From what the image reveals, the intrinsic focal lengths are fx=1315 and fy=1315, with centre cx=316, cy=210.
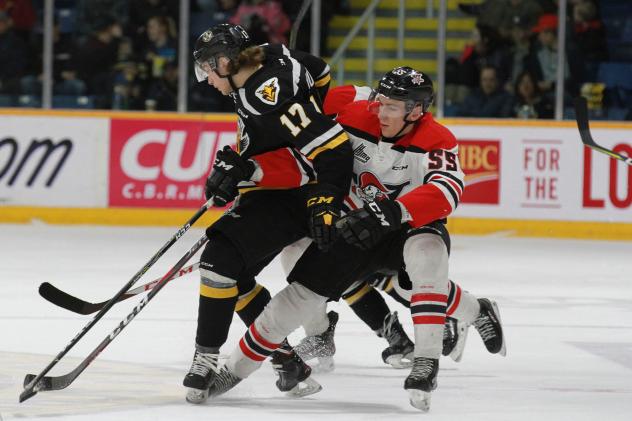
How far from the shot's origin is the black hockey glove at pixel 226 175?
11.7 ft

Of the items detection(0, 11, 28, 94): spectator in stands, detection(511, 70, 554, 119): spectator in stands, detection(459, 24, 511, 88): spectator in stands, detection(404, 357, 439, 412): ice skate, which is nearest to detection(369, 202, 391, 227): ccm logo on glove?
detection(404, 357, 439, 412): ice skate

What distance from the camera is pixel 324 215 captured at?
341 cm

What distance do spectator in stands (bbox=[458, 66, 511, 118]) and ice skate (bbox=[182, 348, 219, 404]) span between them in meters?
5.22

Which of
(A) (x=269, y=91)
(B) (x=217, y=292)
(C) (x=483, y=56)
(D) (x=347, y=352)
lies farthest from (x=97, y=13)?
(B) (x=217, y=292)

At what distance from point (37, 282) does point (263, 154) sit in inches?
102

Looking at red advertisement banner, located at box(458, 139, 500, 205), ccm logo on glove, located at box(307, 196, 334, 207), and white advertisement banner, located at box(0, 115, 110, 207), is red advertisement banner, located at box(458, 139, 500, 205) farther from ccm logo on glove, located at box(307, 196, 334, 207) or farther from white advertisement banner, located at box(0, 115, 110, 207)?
ccm logo on glove, located at box(307, 196, 334, 207)

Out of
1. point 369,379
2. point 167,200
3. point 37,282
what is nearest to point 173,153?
point 167,200

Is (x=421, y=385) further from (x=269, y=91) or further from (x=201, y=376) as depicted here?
(x=269, y=91)

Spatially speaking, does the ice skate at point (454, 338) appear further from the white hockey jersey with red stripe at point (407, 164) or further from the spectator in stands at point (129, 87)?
the spectator in stands at point (129, 87)

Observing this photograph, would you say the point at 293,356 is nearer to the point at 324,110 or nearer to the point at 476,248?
the point at 324,110

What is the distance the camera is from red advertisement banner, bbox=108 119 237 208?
8.29 metres

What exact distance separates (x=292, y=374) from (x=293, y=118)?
0.70m

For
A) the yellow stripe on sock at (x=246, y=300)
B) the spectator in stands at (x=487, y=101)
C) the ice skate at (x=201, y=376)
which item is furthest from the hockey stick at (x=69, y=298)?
the spectator in stands at (x=487, y=101)

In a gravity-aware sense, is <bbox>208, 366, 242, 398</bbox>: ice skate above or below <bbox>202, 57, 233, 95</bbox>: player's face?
below
